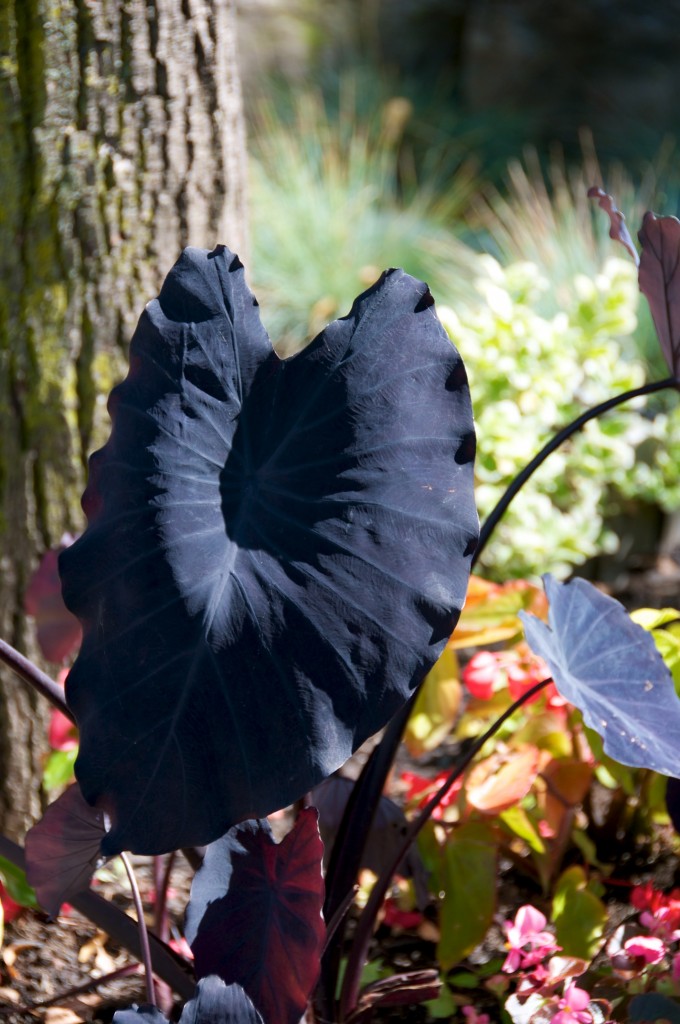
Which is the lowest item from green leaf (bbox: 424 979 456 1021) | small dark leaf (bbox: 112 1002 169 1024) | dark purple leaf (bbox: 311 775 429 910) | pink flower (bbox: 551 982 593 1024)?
green leaf (bbox: 424 979 456 1021)

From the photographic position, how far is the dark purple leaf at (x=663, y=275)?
93 cm

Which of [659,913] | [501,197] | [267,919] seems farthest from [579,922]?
[501,197]

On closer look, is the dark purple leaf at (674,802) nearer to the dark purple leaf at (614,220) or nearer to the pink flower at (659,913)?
the pink flower at (659,913)

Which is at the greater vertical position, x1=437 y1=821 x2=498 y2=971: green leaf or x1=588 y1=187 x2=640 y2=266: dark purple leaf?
x1=588 y1=187 x2=640 y2=266: dark purple leaf

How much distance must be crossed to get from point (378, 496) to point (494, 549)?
1.50 m

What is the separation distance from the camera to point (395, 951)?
1.38 metres

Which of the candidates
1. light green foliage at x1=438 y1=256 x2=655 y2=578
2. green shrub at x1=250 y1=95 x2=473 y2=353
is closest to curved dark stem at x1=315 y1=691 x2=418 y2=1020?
light green foliage at x1=438 y1=256 x2=655 y2=578

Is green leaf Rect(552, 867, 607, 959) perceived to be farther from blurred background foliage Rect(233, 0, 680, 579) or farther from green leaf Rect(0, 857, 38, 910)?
blurred background foliage Rect(233, 0, 680, 579)

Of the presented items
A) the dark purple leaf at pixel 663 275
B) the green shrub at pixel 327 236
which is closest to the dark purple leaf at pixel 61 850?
the dark purple leaf at pixel 663 275

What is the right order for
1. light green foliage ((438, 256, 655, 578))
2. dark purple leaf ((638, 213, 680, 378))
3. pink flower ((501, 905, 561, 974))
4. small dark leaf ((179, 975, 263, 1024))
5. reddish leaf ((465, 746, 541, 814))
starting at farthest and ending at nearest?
light green foliage ((438, 256, 655, 578)) < reddish leaf ((465, 746, 541, 814)) < pink flower ((501, 905, 561, 974)) < dark purple leaf ((638, 213, 680, 378)) < small dark leaf ((179, 975, 263, 1024))

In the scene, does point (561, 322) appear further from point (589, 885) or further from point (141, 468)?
point (141, 468)

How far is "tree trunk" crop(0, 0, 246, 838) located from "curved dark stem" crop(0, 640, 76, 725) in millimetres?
542

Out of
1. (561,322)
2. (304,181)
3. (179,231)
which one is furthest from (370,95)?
(179,231)

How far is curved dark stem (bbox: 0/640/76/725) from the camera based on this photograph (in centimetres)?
94
